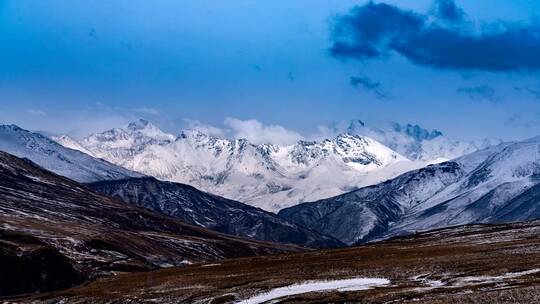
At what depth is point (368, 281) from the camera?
80.9m

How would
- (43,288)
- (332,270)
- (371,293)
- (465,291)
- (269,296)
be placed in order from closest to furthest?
(465,291) → (371,293) → (269,296) → (332,270) → (43,288)

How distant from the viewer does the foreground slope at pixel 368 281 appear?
64000mm

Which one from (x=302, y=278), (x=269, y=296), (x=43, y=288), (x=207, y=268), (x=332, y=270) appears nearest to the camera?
(x=269, y=296)

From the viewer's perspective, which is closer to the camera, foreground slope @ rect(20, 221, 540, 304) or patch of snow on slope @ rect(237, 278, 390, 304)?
foreground slope @ rect(20, 221, 540, 304)

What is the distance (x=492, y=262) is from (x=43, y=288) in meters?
100

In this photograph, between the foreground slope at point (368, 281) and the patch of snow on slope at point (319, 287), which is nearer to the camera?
the foreground slope at point (368, 281)

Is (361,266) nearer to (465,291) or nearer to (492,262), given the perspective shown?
(492,262)

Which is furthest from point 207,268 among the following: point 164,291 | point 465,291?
point 465,291

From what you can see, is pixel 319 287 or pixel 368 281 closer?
pixel 319 287

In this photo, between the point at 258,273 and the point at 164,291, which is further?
the point at 258,273

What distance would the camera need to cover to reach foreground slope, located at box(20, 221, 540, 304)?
64.0 m

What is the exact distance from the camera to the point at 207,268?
12456 cm

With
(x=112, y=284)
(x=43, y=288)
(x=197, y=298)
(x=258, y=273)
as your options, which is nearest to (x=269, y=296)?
(x=197, y=298)

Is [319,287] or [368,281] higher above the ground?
[368,281]
